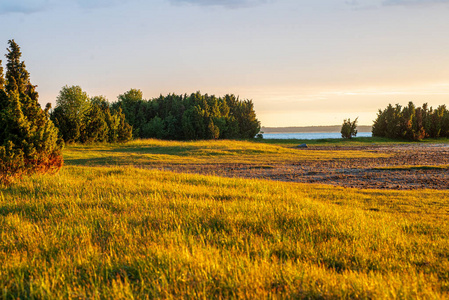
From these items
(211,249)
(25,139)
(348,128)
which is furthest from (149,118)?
(211,249)

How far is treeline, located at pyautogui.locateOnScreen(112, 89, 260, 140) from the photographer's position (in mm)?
75500

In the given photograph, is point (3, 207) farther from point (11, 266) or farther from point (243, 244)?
point (243, 244)

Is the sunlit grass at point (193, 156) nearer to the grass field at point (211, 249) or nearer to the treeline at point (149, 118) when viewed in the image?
the treeline at point (149, 118)

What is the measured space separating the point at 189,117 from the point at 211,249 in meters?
71.6

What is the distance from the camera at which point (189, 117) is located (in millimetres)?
75750

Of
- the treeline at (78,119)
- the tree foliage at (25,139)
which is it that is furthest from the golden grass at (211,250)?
the treeline at (78,119)

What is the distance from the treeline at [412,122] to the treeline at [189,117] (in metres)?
30.6

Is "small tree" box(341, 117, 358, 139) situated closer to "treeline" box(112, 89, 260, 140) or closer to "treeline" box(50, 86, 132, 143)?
"treeline" box(112, 89, 260, 140)

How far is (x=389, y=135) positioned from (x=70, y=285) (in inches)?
3392

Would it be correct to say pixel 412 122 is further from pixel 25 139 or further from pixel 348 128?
pixel 25 139

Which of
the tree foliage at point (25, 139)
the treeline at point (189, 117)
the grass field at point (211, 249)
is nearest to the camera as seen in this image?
the grass field at point (211, 249)

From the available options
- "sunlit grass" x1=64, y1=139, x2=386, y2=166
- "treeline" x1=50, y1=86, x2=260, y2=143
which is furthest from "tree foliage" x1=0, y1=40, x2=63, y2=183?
"treeline" x1=50, y1=86, x2=260, y2=143

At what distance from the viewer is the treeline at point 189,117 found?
2972 inches

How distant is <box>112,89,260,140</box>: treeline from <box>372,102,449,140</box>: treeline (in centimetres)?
3063
